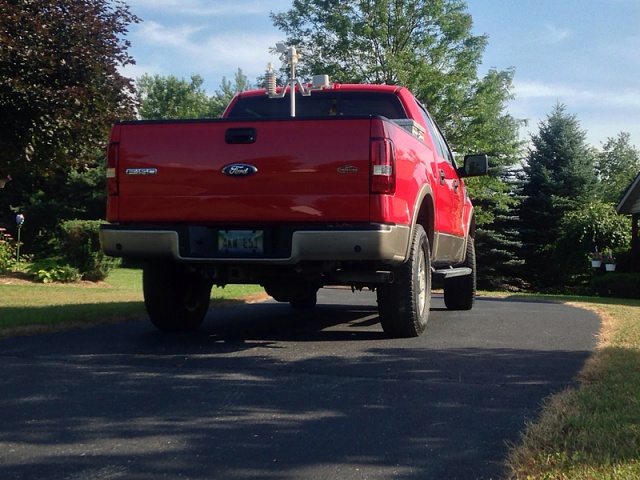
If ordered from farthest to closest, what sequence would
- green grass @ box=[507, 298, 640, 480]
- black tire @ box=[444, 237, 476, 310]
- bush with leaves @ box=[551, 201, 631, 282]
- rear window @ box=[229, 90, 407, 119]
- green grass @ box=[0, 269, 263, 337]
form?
bush with leaves @ box=[551, 201, 631, 282]
black tire @ box=[444, 237, 476, 310]
rear window @ box=[229, 90, 407, 119]
green grass @ box=[0, 269, 263, 337]
green grass @ box=[507, 298, 640, 480]

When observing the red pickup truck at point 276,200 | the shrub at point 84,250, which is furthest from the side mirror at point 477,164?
the shrub at point 84,250

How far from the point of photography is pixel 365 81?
29234 millimetres

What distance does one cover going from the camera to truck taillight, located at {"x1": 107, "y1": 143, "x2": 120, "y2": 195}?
593 cm

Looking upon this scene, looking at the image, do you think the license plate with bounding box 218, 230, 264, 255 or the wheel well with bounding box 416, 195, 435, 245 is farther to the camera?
the wheel well with bounding box 416, 195, 435, 245

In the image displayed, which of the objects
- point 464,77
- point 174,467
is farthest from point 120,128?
point 464,77

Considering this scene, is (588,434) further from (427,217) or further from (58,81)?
(58,81)

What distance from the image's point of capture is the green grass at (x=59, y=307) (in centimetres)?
714

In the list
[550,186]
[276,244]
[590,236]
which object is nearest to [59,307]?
[276,244]

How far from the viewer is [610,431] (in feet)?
11.2

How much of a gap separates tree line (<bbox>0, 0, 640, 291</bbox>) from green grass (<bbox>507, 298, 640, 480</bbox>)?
31.8ft

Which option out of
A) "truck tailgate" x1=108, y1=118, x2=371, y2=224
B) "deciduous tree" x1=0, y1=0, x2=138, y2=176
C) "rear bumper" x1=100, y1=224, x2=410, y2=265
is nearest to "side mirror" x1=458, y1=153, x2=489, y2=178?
"rear bumper" x1=100, y1=224, x2=410, y2=265

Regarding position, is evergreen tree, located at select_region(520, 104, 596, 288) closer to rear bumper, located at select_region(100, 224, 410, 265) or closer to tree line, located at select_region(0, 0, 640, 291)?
tree line, located at select_region(0, 0, 640, 291)

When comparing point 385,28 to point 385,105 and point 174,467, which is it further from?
point 174,467

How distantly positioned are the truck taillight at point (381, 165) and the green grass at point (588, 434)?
1.86 m
